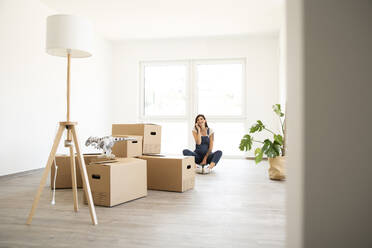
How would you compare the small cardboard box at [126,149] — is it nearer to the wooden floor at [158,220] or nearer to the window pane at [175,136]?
the wooden floor at [158,220]

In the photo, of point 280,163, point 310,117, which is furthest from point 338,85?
point 280,163

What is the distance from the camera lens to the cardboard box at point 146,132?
127 inches

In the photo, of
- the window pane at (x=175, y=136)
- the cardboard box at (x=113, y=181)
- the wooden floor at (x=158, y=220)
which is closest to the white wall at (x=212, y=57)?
the window pane at (x=175, y=136)

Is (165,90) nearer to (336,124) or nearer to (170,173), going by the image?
(170,173)

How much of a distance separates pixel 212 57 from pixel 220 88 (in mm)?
665

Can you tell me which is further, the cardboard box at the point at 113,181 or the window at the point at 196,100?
the window at the point at 196,100

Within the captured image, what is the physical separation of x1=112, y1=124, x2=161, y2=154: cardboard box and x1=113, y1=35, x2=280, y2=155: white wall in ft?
10.8

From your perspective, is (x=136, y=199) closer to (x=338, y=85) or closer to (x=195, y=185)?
(x=195, y=185)

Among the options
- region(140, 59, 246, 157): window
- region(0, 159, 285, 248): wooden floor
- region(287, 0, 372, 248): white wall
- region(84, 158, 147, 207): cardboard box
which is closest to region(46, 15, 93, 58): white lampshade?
region(84, 158, 147, 207): cardboard box

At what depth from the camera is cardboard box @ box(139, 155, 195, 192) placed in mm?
2904

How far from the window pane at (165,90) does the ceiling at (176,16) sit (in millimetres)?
751

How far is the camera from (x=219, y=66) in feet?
21.2

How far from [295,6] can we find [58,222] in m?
1.81

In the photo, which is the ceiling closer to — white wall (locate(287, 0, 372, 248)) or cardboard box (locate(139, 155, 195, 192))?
cardboard box (locate(139, 155, 195, 192))
